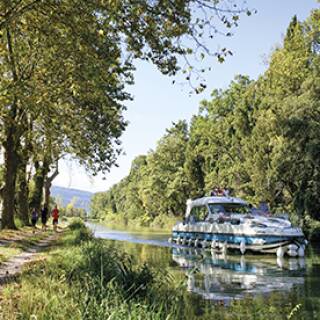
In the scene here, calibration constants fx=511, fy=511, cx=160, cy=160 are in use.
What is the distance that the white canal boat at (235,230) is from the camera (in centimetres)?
2883

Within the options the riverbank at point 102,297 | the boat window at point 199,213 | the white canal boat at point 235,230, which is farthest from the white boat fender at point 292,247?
the riverbank at point 102,297

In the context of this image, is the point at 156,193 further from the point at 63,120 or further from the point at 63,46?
the point at 63,46

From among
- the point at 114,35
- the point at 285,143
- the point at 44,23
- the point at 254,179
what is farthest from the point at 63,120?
the point at 254,179

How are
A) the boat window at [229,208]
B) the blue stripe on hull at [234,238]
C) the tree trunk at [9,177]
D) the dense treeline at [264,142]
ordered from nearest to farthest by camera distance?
1. the blue stripe on hull at [234,238]
2. the tree trunk at [9,177]
3. the boat window at [229,208]
4. the dense treeline at [264,142]

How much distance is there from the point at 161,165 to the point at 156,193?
5.33m

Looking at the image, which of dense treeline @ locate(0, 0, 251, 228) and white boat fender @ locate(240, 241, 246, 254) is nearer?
dense treeline @ locate(0, 0, 251, 228)

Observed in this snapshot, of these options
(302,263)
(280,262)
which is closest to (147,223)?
(280,262)

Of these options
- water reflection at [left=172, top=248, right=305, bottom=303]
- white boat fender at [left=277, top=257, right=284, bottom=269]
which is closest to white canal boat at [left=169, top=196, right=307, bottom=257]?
white boat fender at [left=277, top=257, right=284, bottom=269]

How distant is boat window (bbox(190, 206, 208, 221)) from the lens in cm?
3735

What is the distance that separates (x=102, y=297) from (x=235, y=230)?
925 inches

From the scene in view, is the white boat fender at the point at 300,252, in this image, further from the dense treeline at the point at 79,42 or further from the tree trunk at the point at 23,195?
the tree trunk at the point at 23,195

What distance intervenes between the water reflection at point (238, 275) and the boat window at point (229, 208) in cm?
547

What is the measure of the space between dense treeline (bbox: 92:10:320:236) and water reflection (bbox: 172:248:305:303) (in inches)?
610

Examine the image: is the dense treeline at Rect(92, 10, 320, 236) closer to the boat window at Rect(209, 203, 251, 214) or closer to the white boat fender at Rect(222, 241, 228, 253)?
the boat window at Rect(209, 203, 251, 214)
